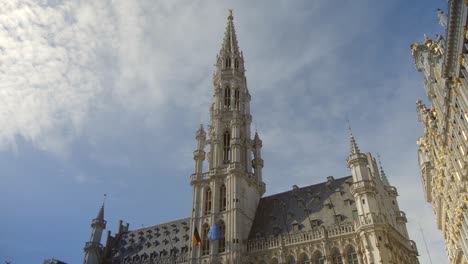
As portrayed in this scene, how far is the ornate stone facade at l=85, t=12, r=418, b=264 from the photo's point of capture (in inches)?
1973

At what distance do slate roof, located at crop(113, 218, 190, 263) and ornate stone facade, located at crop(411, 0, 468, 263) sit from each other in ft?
127

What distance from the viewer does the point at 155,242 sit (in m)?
72.1

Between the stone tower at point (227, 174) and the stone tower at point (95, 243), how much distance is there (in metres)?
24.9

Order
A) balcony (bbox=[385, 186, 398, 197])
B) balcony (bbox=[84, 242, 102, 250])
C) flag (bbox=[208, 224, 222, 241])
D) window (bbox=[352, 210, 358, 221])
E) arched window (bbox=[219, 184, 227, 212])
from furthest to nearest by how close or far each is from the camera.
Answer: balcony (bbox=[84, 242, 102, 250]), balcony (bbox=[385, 186, 398, 197]), arched window (bbox=[219, 184, 227, 212]), flag (bbox=[208, 224, 222, 241]), window (bbox=[352, 210, 358, 221])

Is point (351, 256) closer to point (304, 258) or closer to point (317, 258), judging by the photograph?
point (317, 258)

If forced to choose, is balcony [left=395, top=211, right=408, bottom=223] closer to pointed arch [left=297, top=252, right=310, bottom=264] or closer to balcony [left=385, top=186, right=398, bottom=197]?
balcony [left=385, top=186, right=398, bottom=197]

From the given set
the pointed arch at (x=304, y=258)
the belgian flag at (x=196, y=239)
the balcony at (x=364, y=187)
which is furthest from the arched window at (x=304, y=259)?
the belgian flag at (x=196, y=239)

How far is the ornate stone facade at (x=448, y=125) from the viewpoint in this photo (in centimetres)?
3023

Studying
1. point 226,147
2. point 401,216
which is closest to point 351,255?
point 401,216

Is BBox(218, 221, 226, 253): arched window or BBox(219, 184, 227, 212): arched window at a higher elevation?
BBox(219, 184, 227, 212): arched window

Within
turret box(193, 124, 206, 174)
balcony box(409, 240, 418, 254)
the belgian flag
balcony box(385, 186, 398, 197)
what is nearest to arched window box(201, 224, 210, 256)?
the belgian flag

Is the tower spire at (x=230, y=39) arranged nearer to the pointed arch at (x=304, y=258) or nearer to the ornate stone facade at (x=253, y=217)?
the ornate stone facade at (x=253, y=217)

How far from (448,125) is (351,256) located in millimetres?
20880

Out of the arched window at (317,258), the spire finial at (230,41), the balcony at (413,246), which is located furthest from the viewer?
the spire finial at (230,41)
